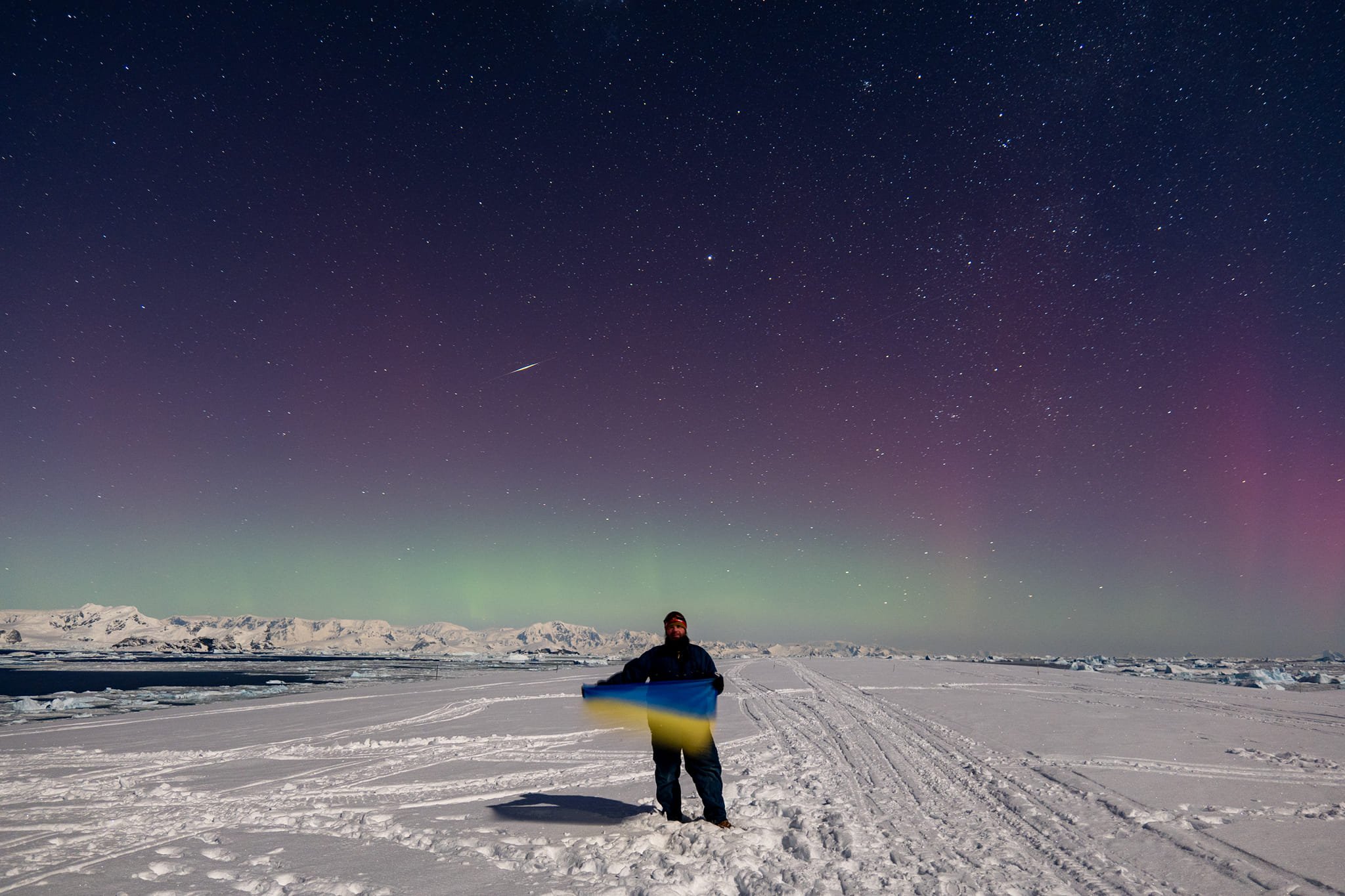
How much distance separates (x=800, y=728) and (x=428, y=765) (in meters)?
7.90

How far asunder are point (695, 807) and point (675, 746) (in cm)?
122

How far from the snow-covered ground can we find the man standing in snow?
0.25 meters

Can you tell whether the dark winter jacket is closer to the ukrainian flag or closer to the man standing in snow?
the man standing in snow

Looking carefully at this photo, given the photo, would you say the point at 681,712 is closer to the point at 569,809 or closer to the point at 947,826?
the point at 569,809

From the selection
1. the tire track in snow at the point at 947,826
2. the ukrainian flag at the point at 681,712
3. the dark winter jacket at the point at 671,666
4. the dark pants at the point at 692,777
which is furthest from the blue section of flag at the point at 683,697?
the tire track in snow at the point at 947,826

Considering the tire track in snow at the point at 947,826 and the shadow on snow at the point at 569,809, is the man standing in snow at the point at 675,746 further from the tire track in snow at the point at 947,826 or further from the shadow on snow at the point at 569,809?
the tire track in snow at the point at 947,826

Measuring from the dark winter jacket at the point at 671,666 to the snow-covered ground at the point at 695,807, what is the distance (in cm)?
148

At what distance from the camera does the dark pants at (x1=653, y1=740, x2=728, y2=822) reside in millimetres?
6066

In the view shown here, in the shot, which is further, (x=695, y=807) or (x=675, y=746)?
(x=695, y=807)

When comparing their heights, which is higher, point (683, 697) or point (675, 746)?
point (683, 697)

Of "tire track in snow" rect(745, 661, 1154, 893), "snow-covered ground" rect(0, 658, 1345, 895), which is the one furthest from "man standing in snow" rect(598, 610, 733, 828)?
"tire track in snow" rect(745, 661, 1154, 893)

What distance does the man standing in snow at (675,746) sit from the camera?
6.08 m

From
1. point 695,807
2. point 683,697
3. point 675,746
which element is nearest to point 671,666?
point 683,697

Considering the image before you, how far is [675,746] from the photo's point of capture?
242 inches
